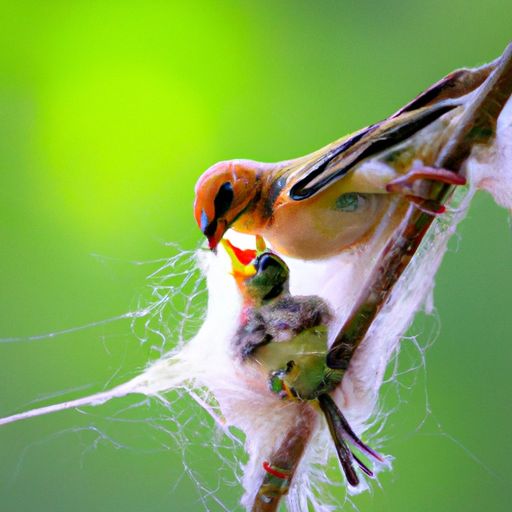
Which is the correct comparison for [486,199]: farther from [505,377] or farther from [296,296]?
[296,296]

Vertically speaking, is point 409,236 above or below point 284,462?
above

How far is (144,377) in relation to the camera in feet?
1.77

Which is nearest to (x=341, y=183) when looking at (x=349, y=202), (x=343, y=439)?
(x=349, y=202)

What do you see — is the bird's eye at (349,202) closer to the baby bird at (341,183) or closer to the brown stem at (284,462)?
the baby bird at (341,183)

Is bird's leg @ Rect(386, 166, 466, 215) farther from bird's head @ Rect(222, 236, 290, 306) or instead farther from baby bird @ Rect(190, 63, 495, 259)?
bird's head @ Rect(222, 236, 290, 306)

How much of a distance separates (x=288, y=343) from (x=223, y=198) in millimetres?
102

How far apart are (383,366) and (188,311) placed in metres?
0.16

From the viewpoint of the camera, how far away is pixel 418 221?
0.45 metres

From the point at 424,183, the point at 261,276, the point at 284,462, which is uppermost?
the point at 424,183

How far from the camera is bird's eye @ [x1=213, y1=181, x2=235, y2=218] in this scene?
503mm

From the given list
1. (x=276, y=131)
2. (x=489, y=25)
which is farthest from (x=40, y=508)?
(x=489, y=25)

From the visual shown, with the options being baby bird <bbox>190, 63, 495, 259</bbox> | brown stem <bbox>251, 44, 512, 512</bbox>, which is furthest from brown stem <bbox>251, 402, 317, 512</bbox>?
baby bird <bbox>190, 63, 495, 259</bbox>

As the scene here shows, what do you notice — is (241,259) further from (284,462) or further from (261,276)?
(284,462)

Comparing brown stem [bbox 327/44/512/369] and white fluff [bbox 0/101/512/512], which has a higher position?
brown stem [bbox 327/44/512/369]
